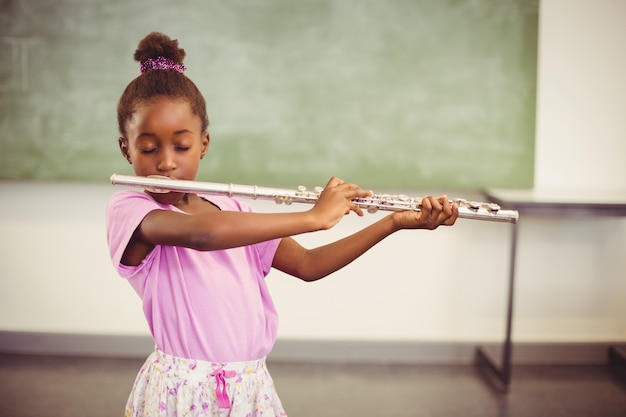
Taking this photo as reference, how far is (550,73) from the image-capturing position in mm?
3146

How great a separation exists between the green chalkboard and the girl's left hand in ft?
5.43

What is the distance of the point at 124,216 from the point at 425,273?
7.49ft

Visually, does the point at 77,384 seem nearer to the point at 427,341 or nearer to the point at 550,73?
the point at 427,341

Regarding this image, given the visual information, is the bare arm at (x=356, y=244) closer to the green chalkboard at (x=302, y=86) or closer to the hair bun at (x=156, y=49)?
the hair bun at (x=156, y=49)

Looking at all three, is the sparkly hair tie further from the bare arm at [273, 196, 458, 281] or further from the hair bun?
the bare arm at [273, 196, 458, 281]

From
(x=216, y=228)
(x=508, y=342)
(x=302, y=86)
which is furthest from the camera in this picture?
(x=302, y=86)

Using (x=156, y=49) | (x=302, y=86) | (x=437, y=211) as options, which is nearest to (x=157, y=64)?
(x=156, y=49)

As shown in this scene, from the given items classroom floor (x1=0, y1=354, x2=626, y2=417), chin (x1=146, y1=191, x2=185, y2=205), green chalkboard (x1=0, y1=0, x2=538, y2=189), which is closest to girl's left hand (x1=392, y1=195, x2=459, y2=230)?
chin (x1=146, y1=191, x2=185, y2=205)

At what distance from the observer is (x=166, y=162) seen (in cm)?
123

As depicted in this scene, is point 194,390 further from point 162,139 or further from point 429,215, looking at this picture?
point 429,215

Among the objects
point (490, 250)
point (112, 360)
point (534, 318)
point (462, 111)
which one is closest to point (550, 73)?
point (462, 111)

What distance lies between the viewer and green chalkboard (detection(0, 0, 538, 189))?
3021 mm

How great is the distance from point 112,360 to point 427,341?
1.63m

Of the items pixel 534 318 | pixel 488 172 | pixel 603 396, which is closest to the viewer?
pixel 603 396
